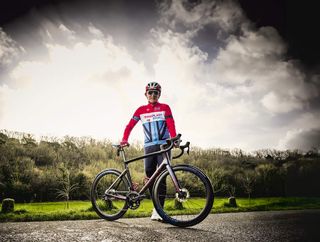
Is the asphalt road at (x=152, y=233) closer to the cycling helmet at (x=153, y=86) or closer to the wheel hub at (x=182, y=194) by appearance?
the wheel hub at (x=182, y=194)

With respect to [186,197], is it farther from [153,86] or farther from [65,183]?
[65,183]

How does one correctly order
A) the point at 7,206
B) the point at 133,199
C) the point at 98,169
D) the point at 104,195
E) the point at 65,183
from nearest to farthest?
the point at 133,199, the point at 104,195, the point at 7,206, the point at 65,183, the point at 98,169

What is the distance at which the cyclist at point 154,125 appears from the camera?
491cm

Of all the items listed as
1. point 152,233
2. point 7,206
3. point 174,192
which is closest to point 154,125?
point 174,192

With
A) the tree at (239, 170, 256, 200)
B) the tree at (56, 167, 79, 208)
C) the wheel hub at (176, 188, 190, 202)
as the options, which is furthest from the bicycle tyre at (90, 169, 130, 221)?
the tree at (239, 170, 256, 200)

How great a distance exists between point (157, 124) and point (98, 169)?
6.20 meters

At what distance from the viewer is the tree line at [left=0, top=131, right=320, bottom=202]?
872 centimetres

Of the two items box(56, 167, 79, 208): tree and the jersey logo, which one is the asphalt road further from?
box(56, 167, 79, 208): tree

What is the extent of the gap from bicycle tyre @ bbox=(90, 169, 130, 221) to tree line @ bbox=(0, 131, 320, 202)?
139 inches

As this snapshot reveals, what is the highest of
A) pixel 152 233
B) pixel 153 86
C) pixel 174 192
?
pixel 153 86

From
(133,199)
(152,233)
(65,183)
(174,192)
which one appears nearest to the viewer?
(152,233)

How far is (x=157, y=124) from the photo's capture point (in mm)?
4953

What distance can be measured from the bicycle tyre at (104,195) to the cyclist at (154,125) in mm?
528

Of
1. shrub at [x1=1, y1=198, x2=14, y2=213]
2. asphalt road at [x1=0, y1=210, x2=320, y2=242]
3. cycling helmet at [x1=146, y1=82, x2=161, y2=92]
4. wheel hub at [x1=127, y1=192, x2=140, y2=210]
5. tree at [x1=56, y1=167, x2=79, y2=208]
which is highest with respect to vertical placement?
cycling helmet at [x1=146, y1=82, x2=161, y2=92]
